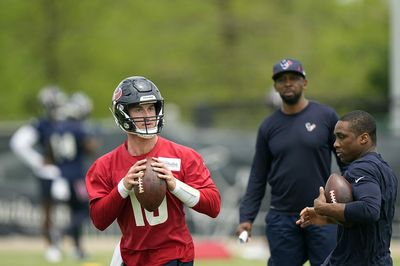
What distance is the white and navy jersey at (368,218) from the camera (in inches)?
224

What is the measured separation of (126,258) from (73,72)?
22.2m

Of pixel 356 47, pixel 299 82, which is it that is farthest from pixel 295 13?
pixel 299 82

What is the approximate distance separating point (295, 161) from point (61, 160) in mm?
6872

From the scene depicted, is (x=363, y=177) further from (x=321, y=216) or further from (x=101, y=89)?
(x=101, y=89)

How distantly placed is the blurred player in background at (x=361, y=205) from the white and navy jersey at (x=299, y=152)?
Answer: 1745 mm

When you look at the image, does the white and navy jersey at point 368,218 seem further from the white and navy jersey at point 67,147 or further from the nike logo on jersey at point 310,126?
the white and navy jersey at point 67,147

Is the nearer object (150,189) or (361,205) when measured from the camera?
(361,205)

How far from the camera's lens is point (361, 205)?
5652 mm

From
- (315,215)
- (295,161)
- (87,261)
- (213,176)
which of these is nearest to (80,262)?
(87,261)

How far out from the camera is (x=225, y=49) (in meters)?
31.8

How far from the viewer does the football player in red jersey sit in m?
6.23

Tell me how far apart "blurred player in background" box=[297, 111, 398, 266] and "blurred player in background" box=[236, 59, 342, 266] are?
168cm

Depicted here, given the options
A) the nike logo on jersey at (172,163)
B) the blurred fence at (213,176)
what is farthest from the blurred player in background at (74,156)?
the nike logo on jersey at (172,163)

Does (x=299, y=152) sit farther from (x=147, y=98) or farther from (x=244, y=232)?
(x=147, y=98)
